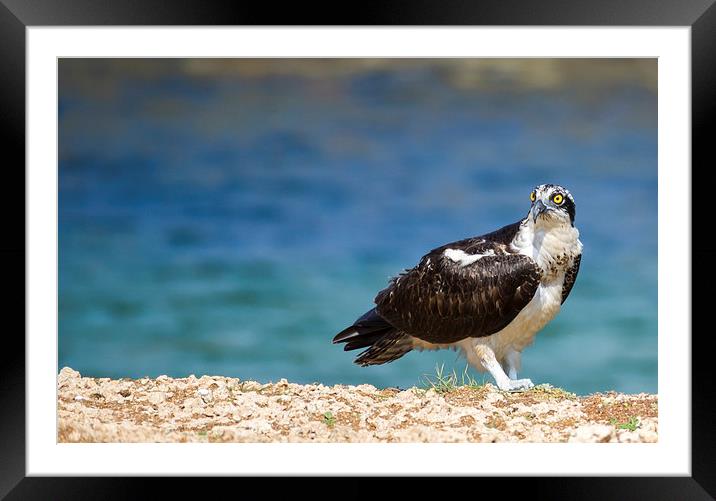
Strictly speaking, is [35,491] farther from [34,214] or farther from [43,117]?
[43,117]

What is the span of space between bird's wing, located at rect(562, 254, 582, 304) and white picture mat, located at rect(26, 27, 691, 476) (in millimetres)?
1357

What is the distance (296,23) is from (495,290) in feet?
7.97

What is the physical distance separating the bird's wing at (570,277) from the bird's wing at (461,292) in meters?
0.32

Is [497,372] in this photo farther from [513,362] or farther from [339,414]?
[339,414]

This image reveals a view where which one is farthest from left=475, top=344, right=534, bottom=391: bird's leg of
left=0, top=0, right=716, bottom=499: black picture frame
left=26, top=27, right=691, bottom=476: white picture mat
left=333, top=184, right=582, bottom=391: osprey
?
left=0, top=0, right=716, bottom=499: black picture frame

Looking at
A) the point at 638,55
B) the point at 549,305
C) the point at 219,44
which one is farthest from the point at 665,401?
the point at 219,44

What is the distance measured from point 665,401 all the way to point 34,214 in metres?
3.75

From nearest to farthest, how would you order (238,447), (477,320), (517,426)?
(238,447), (517,426), (477,320)

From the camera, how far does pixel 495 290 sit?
683 centimetres

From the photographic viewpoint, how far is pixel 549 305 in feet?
23.0

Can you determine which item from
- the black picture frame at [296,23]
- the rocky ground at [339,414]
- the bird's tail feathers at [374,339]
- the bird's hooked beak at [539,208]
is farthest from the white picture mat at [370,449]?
the bird's tail feathers at [374,339]

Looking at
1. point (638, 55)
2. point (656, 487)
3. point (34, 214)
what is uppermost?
point (638, 55)

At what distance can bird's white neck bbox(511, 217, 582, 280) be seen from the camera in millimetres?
6867

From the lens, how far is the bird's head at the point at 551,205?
22.1 ft
